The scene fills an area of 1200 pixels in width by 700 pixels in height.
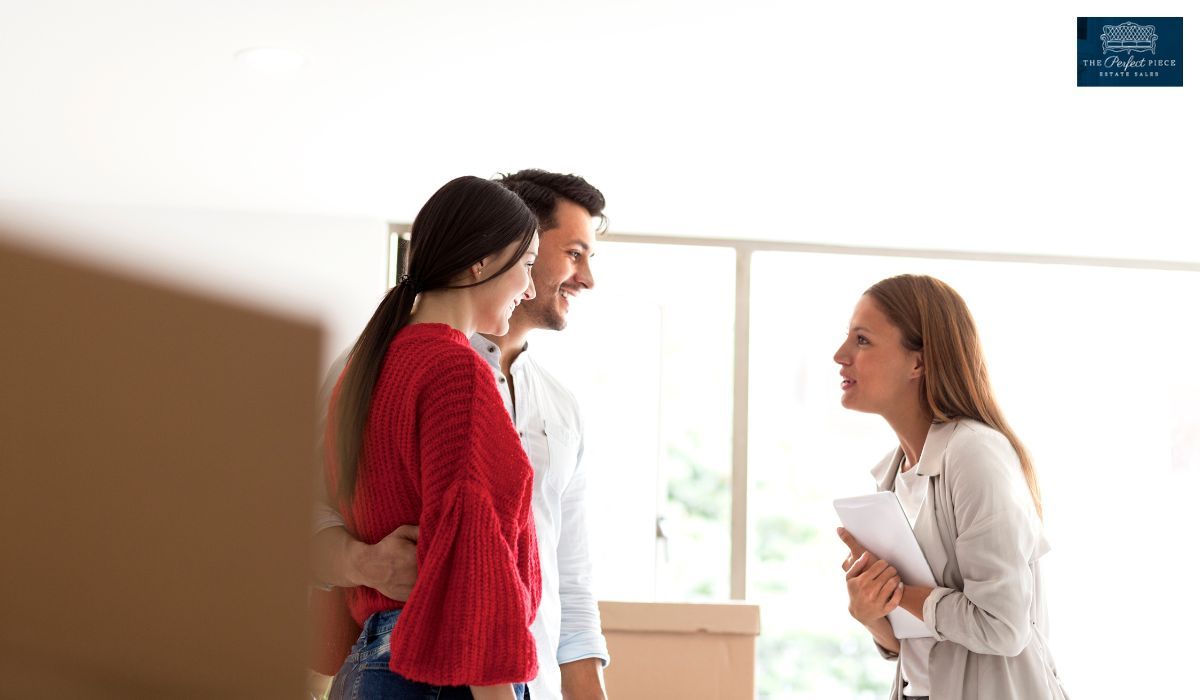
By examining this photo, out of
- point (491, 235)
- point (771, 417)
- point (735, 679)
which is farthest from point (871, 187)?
point (771, 417)

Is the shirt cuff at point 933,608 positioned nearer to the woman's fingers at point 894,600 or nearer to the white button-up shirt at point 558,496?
the woman's fingers at point 894,600

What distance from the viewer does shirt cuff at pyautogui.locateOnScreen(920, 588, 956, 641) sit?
1493 millimetres

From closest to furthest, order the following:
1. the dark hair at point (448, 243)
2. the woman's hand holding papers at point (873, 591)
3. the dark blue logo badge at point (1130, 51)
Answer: the dark hair at point (448, 243)
the woman's hand holding papers at point (873, 591)
the dark blue logo badge at point (1130, 51)

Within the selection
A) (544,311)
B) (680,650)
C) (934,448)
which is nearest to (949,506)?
(934,448)

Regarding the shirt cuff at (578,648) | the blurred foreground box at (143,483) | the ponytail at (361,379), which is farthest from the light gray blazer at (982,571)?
the blurred foreground box at (143,483)

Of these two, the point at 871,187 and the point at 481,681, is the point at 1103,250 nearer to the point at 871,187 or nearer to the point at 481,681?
the point at 871,187

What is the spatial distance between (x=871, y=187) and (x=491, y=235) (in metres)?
2.34

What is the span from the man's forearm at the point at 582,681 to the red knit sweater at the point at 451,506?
0.63 m

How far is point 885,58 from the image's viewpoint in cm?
244

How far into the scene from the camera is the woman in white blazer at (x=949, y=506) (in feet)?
4.82

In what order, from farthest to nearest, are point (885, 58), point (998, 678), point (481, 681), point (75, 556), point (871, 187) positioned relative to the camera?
point (871, 187)
point (885, 58)
point (998, 678)
point (481, 681)
point (75, 556)

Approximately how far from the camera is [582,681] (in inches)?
63.8

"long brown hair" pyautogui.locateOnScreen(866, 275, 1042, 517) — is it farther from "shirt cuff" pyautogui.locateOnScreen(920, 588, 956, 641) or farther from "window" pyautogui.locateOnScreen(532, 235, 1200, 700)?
"window" pyautogui.locateOnScreen(532, 235, 1200, 700)

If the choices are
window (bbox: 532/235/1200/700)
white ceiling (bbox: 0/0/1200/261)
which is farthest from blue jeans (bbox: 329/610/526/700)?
window (bbox: 532/235/1200/700)
